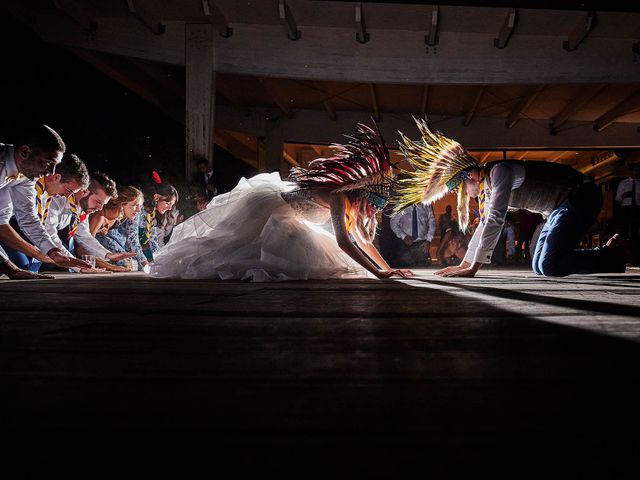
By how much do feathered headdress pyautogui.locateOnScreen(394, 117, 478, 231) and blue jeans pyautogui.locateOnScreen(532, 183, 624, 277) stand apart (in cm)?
69

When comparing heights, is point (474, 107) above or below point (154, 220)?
above

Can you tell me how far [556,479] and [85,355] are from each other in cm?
66

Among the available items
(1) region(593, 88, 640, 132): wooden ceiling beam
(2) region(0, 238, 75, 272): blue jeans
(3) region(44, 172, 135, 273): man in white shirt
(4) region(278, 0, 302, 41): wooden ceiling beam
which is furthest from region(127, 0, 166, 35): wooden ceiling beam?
(1) region(593, 88, 640, 132): wooden ceiling beam

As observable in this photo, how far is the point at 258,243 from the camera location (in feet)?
10.2

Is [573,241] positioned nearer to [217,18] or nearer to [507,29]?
[507,29]

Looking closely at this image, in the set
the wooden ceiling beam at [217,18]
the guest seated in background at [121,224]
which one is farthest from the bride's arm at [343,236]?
the wooden ceiling beam at [217,18]

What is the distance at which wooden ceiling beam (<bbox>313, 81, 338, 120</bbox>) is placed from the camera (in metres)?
9.26

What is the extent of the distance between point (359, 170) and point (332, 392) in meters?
2.60

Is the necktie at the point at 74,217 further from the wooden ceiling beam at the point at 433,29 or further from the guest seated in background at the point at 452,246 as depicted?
the guest seated in background at the point at 452,246

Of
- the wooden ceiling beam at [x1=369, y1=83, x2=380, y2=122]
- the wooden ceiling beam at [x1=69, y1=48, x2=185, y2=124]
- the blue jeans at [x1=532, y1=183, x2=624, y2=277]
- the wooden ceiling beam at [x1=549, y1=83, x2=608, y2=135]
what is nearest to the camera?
the blue jeans at [x1=532, y1=183, x2=624, y2=277]

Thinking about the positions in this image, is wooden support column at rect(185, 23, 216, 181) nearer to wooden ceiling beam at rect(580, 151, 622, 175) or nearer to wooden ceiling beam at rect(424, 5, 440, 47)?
wooden ceiling beam at rect(424, 5, 440, 47)

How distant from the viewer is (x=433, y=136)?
336 cm

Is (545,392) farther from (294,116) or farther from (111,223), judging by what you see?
(294,116)

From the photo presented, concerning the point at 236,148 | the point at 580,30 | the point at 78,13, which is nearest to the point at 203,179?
the point at 78,13
